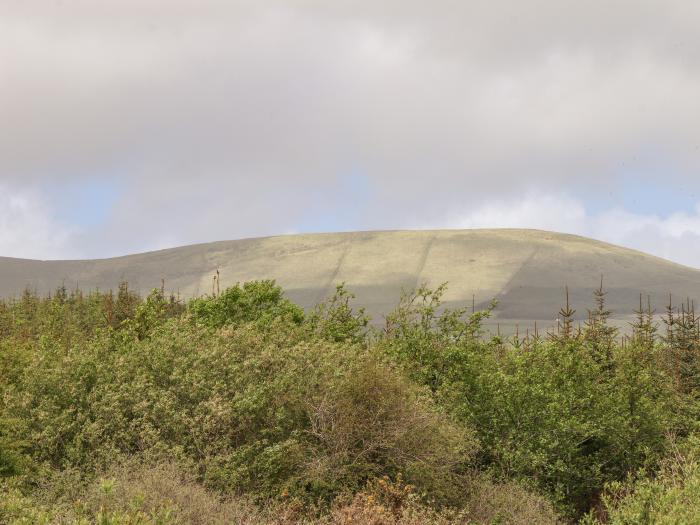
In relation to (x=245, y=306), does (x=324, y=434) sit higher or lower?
lower

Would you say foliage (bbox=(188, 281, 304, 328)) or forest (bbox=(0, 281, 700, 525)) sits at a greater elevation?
foliage (bbox=(188, 281, 304, 328))

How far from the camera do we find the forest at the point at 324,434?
26250 millimetres

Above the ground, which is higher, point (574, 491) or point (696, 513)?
point (696, 513)

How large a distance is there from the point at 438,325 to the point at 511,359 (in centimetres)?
431

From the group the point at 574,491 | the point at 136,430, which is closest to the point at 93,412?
the point at 136,430

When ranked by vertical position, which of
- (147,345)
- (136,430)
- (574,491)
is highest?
(147,345)

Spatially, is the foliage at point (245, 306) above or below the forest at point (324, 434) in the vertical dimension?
above

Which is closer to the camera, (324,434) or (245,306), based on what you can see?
(324,434)

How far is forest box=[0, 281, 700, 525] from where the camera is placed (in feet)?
86.1

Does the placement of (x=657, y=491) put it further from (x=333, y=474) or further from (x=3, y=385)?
(x=3, y=385)

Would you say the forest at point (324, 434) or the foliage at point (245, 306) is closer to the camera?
the forest at point (324, 434)

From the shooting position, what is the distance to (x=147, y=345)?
113 feet

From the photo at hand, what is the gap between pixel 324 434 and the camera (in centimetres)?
3000

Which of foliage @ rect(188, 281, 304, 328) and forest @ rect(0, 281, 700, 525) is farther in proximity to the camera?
foliage @ rect(188, 281, 304, 328)
